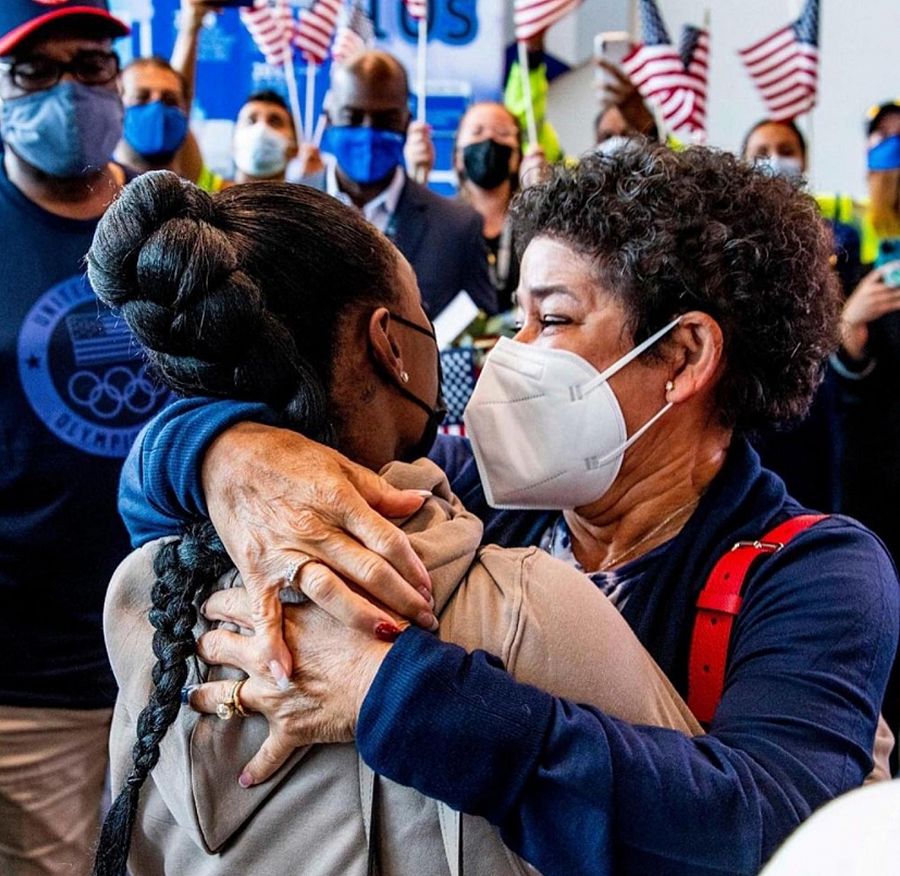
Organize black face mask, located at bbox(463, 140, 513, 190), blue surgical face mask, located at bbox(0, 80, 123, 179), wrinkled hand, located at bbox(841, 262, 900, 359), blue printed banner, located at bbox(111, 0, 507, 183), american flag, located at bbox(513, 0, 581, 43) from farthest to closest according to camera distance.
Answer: blue printed banner, located at bbox(111, 0, 507, 183), american flag, located at bbox(513, 0, 581, 43), black face mask, located at bbox(463, 140, 513, 190), wrinkled hand, located at bbox(841, 262, 900, 359), blue surgical face mask, located at bbox(0, 80, 123, 179)

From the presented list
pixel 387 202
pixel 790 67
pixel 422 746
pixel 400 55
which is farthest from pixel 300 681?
pixel 400 55

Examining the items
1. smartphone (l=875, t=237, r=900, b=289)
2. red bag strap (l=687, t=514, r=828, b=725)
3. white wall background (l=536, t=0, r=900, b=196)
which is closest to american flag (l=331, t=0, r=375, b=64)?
smartphone (l=875, t=237, r=900, b=289)

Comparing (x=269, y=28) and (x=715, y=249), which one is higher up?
(x=269, y=28)

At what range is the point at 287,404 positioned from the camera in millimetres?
1158

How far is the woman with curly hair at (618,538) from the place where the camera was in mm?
1066

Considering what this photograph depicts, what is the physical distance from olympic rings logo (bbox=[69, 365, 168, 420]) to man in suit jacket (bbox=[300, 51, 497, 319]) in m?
1.39

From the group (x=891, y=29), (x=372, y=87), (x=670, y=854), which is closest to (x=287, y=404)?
(x=670, y=854)

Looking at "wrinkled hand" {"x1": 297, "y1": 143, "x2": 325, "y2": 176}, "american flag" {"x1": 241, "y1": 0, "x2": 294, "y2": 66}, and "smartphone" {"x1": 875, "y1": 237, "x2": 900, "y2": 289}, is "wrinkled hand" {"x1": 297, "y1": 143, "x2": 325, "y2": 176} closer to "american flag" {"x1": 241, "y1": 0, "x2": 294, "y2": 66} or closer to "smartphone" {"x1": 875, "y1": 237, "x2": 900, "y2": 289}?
"american flag" {"x1": 241, "y1": 0, "x2": 294, "y2": 66}

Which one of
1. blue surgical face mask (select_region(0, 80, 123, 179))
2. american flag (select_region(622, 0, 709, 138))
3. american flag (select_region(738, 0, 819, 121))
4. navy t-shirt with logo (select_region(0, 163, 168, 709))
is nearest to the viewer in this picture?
navy t-shirt with logo (select_region(0, 163, 168, 709))

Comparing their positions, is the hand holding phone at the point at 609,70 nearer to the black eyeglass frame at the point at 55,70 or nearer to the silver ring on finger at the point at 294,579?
the black eyeglass frame at the point at 55,70

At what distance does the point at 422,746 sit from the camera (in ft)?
3.44

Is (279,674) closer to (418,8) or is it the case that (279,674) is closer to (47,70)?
(47,70)

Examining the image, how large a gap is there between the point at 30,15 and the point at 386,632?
1989 millimetres

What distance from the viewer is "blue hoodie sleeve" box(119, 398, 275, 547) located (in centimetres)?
116
